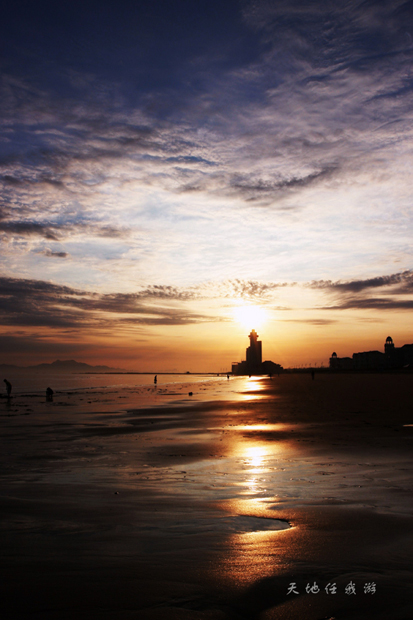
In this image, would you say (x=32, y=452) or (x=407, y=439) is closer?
(x=32, y=452)

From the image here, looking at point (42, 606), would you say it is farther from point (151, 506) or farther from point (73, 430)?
point (73, 430)

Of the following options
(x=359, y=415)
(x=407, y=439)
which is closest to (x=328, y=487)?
(x=407, y=439)

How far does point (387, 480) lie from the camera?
377 inches

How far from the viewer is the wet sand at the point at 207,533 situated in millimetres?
4379

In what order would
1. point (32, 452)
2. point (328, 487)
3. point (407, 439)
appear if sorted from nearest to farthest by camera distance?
point (328, 487), point (32, 452), point (407, 439)

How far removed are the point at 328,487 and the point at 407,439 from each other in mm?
7701

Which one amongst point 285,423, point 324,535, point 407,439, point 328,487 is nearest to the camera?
point 324,535

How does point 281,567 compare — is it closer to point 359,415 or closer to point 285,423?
point 285,423

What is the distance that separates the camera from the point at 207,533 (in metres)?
6.39

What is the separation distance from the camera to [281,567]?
512 cm

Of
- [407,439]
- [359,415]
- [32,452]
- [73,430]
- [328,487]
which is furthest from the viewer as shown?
[359,415]

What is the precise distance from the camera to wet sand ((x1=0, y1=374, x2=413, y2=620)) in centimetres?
438

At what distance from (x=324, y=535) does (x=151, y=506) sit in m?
3.18

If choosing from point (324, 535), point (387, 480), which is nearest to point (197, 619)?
point (324, 535)
